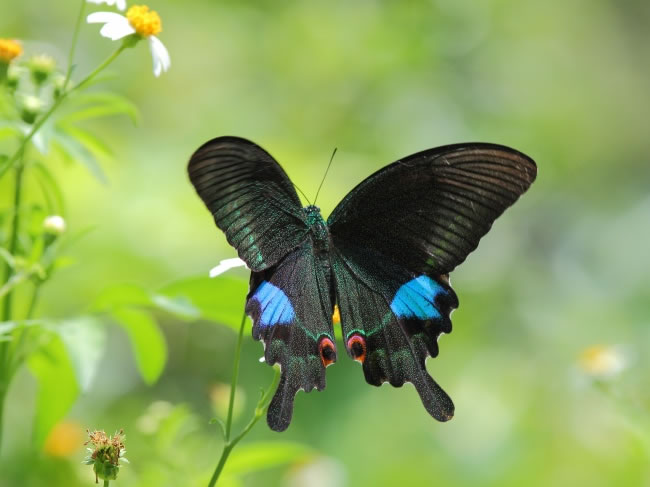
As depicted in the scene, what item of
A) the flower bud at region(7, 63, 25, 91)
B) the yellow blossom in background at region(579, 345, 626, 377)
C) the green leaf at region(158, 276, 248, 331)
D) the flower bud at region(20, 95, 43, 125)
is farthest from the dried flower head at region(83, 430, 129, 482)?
the yellow blossom in background at region(579, 345, 626, 377)

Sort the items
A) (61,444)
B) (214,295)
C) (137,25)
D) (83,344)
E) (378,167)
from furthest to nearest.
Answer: (378,167)
(61,444)
(137,25)
(214,295)
(83,344)

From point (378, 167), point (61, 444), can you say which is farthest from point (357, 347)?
point (378, 167)

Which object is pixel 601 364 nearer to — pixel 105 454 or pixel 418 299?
pixel 418 299

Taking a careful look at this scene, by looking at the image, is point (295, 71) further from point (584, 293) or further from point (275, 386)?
point (275, 386)

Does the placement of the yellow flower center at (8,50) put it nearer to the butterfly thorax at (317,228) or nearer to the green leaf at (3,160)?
the green leaf at (3,160)

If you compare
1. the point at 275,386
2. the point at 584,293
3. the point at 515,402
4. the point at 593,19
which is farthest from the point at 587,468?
the point at 593,19

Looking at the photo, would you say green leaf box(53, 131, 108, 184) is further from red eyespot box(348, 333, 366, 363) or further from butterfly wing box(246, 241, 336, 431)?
red eyespot box(348, 333, 366, 363)
